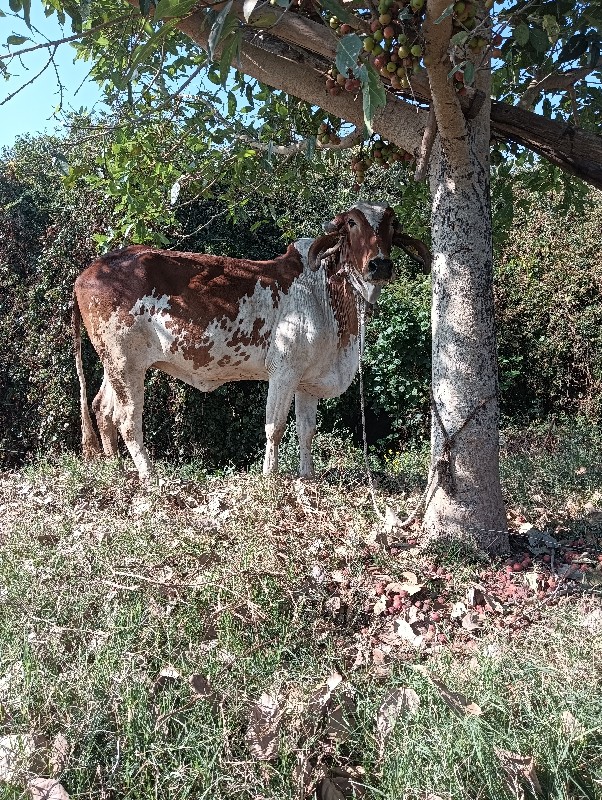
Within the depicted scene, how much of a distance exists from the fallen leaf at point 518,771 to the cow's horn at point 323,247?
3.70 m

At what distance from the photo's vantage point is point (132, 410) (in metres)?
5.79

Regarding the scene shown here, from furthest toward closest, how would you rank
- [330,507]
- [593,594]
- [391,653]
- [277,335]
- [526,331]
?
[526,331]
[277,335]
[330,507]
[593,594]
[391,653]

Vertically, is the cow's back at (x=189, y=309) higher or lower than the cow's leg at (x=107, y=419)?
higher

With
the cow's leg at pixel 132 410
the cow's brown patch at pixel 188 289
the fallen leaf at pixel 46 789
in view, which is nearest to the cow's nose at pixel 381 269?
the cow's brown patch at pixel 188 289

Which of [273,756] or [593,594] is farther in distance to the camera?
[593,594]

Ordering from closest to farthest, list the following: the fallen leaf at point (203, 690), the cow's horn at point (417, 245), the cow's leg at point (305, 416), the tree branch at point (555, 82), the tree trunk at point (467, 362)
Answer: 1. the fallen leaf at point (203, 690)
2. the tree trunk at point (467, 362)
3. the tree branch at point (555, 82)
4. the cow's horn at point (417, 245)
5. the cow's leg at point (305, 416)

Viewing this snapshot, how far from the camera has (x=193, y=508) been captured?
4.82 m

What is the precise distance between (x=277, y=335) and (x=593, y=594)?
280cm

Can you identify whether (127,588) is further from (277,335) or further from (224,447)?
(224,447)

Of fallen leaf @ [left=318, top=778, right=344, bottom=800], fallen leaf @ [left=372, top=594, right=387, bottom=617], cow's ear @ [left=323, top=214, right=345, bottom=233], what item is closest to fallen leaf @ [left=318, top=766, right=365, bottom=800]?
fallen leaf @ [left=318, top=778, right=344, bottom=800]

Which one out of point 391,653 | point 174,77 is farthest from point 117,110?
point 391,653

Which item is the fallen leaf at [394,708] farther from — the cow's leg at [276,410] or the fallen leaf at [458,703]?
the cow's leg at [276,410]

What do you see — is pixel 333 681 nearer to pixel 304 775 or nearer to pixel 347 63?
pixel 304 775

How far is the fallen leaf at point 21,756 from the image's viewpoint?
2.28m
